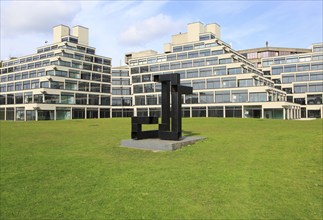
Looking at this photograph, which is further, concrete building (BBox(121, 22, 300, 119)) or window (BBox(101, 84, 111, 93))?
window (BBox(101, 84, 111, 93))

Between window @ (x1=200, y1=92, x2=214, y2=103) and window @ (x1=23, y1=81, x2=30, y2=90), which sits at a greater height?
window @ (x1=23, y1=81, x2=30, y2=90)

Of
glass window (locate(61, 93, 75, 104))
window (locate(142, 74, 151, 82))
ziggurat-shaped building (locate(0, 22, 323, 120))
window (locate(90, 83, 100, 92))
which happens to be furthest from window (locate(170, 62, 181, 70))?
glass window (locate(61, 93, 75, 104))

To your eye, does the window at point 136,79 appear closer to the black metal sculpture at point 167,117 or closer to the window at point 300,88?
the window at point 300,88

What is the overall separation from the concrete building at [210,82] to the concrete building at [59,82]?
1364 centimetres

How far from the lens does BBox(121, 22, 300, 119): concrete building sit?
70062 mm

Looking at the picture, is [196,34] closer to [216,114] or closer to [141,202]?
[216,114]

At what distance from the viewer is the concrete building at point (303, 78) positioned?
83000 mm

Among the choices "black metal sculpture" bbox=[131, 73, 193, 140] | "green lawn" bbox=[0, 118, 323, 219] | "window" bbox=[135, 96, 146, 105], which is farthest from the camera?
"window" bbox=[135, 96, 146, 105]

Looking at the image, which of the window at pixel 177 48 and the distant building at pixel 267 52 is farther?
the distant building at pixel 267 52

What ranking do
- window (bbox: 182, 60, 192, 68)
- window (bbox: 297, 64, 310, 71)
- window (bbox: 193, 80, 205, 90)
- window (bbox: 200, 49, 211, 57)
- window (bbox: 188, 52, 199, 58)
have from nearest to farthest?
window (bbox: 193, 80, 205, 90), window (bbox: 200, 49, 211, 57), window (bbox: 188, 52, 199, 58), window (bbox: 182, 60, 192, 68), window (bbox: 297, 64, 310, 71)

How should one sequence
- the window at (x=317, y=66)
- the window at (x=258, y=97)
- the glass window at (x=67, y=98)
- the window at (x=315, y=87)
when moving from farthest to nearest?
the window at (x=317, y=66)
the window at (x=315, y=87)
the glass window at (x=67, y=98)
the window at (x=258, y=97)

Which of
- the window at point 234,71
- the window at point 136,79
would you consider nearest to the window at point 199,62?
the window at point 234,71

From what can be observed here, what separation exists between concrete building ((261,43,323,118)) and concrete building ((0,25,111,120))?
209 feet

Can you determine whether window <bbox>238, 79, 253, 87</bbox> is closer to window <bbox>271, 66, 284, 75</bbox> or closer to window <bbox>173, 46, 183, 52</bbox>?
window <bbox>173, 46, 183, 52</bbox>
